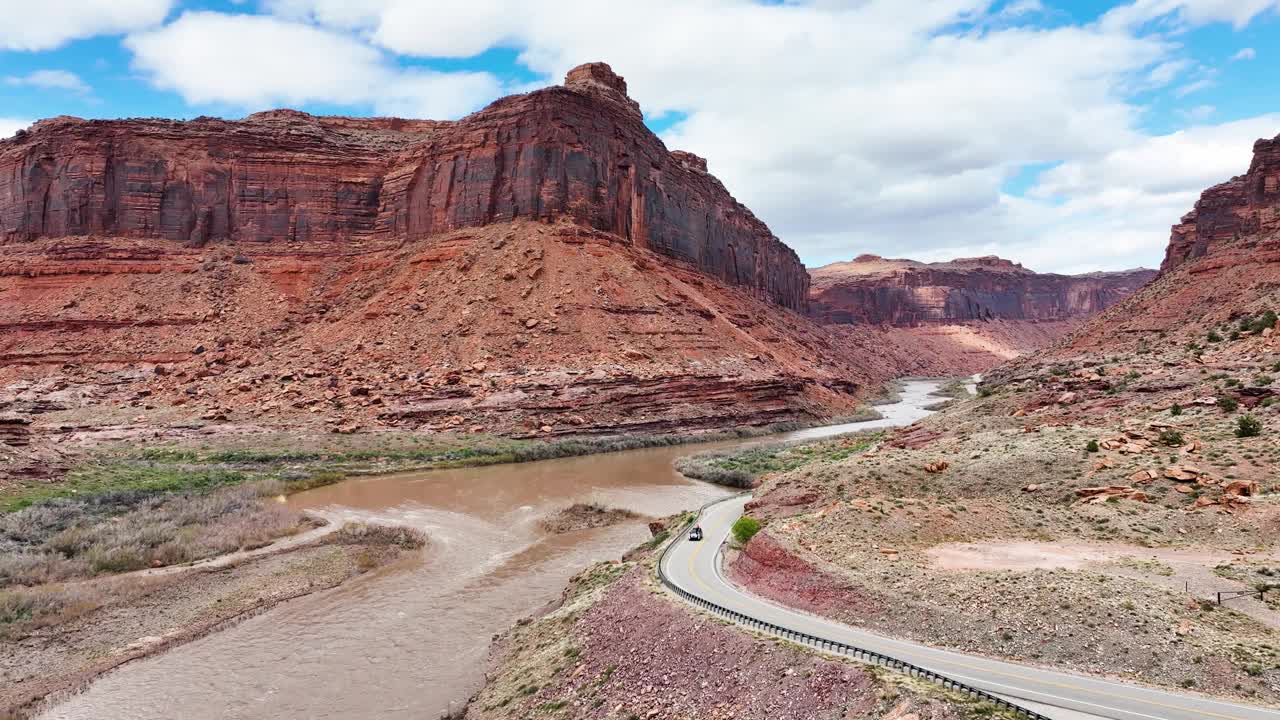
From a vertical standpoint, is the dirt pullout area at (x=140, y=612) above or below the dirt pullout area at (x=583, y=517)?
below

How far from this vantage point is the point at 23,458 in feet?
116

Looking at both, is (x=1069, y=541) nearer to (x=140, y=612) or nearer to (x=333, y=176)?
(x=140, y=612)

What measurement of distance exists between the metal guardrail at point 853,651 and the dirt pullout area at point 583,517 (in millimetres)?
13179

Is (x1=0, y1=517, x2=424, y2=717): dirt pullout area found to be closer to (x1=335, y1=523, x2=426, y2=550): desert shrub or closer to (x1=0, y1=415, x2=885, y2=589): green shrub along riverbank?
(x1=335, y1=523, x2=426, y2=550): desert shrub

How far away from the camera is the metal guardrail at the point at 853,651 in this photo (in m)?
10.3

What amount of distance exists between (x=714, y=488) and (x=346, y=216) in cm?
5551

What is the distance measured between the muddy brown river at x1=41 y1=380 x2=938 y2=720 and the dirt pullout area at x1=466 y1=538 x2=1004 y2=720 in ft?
5.33

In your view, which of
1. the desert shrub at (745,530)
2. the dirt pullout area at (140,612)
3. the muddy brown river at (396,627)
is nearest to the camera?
the muddy brown river at (396,627)

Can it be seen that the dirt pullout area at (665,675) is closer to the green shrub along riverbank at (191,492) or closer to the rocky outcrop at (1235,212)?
the green shrub along riverbank at (191,492)

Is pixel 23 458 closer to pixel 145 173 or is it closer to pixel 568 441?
pixel 568 441

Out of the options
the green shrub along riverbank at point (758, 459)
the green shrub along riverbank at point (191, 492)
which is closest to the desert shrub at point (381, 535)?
the green shrub along riverbank at point (191, 492)

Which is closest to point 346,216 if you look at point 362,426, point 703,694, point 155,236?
point 155,236

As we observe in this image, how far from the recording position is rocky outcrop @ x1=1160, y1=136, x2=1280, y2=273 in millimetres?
60656

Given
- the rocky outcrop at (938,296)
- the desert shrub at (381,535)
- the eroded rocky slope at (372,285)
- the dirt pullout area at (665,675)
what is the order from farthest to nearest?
the rocky outcrop at (938,296)
the eroded rocky slope at (372,285)
the desert shrub at (381,535)
the dirt pullout area at (665,675)
